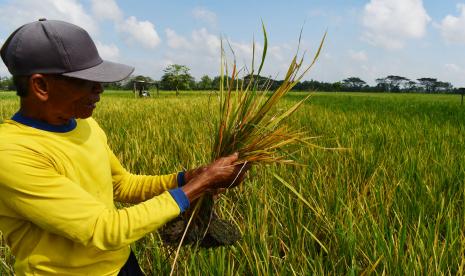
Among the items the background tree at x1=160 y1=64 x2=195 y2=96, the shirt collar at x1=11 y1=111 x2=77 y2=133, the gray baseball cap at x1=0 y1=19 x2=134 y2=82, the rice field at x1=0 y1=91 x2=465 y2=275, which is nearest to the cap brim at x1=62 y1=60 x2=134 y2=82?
the gray baseball cap at x1=0 y1=19 x2=134 y2=82

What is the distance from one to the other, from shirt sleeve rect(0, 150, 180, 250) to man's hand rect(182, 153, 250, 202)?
0.52ft

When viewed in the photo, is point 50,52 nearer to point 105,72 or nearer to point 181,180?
point 105,72

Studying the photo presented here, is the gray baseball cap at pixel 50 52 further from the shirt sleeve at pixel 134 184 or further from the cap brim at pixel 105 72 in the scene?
the shirt sleeve at pixel 134 184

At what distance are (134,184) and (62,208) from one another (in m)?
0.53

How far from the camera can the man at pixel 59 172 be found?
0.94 m

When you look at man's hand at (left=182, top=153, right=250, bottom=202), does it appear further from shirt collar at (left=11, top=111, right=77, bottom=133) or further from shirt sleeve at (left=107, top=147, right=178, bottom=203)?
shirt collar at (left=11, top=111, right=77, bottom=133)

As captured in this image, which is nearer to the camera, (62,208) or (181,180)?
(62,208)

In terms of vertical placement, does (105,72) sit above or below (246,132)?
above

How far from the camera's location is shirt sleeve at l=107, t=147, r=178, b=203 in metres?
1.42

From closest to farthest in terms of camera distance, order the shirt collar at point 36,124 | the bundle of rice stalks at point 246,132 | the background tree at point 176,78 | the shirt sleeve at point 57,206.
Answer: the shirt sleeve at point 57,206
the shirt collar at point 36,124
the bundle of rice stalks at point 246,132
the background tree at point 176,78

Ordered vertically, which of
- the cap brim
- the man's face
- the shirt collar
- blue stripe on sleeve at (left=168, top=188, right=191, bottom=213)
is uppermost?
the cap brim

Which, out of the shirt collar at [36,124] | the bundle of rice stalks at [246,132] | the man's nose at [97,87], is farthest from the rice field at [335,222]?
the shirt collar at [36,124]

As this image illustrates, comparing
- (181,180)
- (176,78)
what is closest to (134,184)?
(181,180)

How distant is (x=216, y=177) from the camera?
1141 millimetres
